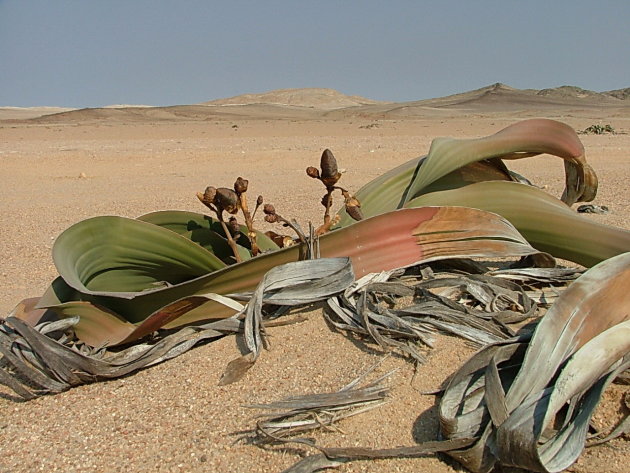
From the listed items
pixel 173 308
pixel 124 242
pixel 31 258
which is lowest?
pixel 31 258

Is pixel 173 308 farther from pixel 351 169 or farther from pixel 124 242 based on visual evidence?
pixel 351 169

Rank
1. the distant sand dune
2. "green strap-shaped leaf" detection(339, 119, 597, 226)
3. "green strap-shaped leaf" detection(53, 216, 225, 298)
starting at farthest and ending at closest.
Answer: the distant sand dune, "green strap-shaped leaf" detection(339, 119, 597, 226), "green strap-shaped leaf" detection(53, 216, 225, 298)

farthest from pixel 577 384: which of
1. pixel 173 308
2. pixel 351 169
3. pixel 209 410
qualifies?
pixel 351 169

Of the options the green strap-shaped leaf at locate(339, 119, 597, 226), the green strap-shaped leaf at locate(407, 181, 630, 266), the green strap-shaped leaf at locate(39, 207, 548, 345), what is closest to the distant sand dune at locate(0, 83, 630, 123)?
the green strap-shaped leaf at locate(339, 119, 597, 226)

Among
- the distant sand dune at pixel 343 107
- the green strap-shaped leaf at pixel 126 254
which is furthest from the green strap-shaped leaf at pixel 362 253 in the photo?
the distant sand dune at pixel 343 107

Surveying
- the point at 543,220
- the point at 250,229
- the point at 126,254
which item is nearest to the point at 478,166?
the point at 543,220

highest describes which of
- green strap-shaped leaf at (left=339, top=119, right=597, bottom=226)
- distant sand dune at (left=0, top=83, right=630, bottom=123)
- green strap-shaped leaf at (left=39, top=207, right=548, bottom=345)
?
distant sand dune at (left=0, top=83, right=630, bottom=123)

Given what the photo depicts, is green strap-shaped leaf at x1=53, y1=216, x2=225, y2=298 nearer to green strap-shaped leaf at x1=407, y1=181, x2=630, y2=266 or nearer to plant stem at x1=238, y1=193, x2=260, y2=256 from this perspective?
plant stem at x1=238, y1=193, x2=260, y2=256

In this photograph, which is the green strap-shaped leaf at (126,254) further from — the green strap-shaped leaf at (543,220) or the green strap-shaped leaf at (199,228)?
the green strap-shaped leaf at (543,220)

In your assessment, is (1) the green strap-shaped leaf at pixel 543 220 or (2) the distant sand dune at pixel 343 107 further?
(2) the distant sand dune at pixel 343 107

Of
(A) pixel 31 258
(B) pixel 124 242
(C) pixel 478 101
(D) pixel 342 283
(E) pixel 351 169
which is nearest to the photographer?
(D) pixel 342 283

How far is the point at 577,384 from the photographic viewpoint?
123 cm

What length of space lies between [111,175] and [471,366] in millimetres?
6648

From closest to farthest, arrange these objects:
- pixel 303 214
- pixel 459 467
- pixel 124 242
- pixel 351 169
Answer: pixel 459 467
pixel 124 242
pixel 303 214
pixel 351 169
